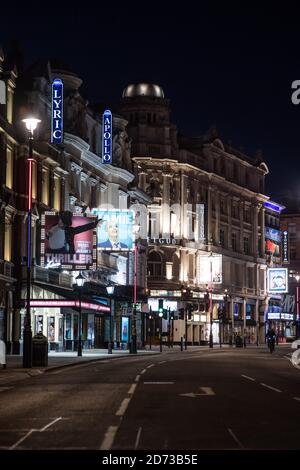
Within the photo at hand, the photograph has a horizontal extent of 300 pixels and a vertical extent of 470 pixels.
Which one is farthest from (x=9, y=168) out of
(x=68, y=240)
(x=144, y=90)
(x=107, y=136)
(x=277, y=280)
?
(x=277, y=280)

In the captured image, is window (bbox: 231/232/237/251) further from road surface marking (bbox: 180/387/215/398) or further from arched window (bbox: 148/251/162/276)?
road surface marking (bbox: 180/387/215/398)

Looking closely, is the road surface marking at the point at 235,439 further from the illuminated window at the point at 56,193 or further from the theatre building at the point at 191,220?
the theatre building at the point at 191,220

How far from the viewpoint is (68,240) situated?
62344 mm

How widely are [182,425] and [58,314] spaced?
49.2m

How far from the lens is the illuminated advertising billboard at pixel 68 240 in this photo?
199ft

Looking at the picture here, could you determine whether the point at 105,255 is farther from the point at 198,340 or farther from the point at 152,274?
the point at 198,340

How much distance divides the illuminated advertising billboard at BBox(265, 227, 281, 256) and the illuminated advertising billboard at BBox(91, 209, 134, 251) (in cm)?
6278

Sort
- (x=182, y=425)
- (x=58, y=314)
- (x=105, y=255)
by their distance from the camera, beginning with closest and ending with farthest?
1. (x=182, y=425)
2. (x=58, y=314)
3. (x=105, y=255)

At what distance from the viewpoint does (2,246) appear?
55.8 metres

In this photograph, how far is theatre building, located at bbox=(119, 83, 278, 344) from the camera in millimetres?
102625

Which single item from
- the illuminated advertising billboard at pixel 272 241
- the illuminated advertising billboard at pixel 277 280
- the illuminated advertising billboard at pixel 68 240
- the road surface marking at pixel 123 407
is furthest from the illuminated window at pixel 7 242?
the illuminated advertising billboard at pixel 272 241

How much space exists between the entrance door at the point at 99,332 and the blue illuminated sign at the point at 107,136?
41.2 ft

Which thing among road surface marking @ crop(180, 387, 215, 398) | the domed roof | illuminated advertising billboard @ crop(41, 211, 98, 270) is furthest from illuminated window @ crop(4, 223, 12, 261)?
the domed roof

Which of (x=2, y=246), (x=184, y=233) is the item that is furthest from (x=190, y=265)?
(x=2, y=246)
